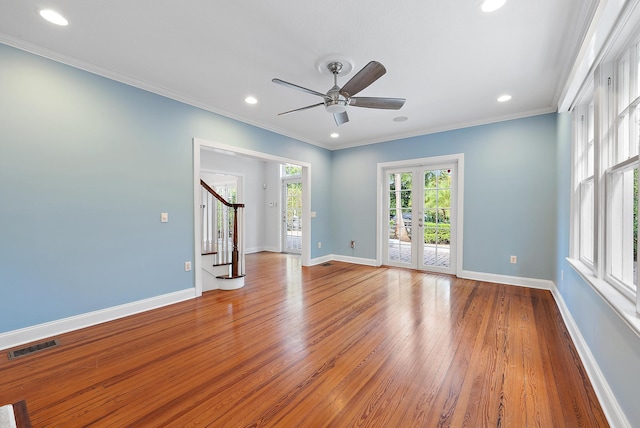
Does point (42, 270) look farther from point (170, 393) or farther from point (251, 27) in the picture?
point (251, 27)

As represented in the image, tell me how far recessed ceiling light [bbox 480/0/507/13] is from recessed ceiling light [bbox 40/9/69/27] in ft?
10.8

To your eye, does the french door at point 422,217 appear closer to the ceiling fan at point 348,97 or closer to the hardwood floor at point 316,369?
the hardwood floor at point 316,369

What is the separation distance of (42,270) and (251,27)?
9.88ft

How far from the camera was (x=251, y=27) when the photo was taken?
7.45 feet

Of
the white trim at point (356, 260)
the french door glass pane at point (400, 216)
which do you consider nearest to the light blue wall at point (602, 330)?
the french door glass pane at point (400, 216)

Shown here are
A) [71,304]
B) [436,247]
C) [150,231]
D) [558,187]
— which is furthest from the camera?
[436,247]

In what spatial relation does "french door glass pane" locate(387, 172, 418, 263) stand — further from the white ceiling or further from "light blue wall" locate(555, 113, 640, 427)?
"light blue wall" locate(555, 113, 640, 427)

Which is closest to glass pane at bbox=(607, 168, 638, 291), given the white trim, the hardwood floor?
Result: the hardwood floor

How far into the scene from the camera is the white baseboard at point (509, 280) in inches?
164

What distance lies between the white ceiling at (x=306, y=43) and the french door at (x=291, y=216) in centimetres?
413

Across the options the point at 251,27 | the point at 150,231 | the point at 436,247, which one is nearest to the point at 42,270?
the point at 150,231

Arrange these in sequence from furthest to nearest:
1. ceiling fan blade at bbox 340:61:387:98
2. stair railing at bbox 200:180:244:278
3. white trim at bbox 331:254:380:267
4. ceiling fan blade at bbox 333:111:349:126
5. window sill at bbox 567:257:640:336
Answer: white trim at bbox 331:254:380:267 < stair railing at bbox 200:180:244:278 < ceiling fan blade at bbox 333:111:349:126 < ceiling fan blade at bbox 340:61:387:98 < window sill at bbox 567:257:640:336

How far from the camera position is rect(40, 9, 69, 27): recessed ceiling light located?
6.91 ft

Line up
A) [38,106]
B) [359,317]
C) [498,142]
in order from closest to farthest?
[38,106] → [359,317] → [498,142]
